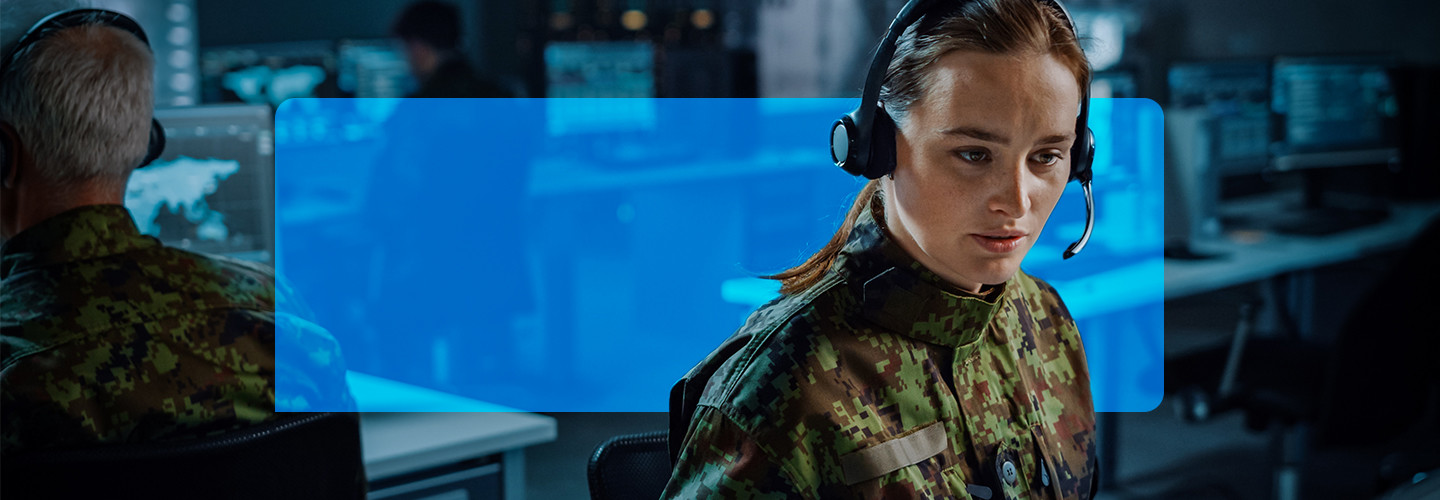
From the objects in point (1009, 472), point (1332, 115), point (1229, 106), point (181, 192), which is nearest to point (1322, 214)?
point (1332, 115)

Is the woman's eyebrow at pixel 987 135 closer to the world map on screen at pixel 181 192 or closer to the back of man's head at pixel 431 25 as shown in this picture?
the back of man's head at pixel 431 25

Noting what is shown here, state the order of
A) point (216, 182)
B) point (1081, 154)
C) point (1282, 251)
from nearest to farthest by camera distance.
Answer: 1. point (1081, 154)
2. point (216, 182)
3. point (1282, 251)

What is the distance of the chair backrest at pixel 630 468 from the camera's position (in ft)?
3.75

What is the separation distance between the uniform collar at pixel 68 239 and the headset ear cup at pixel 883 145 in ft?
3.15

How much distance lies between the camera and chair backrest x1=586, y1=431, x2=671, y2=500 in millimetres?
1143

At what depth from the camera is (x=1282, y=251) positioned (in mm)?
2793

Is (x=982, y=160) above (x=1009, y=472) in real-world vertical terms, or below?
above

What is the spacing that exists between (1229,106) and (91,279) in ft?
8.32

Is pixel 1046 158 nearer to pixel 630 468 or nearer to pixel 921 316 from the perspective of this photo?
pixel 921 316

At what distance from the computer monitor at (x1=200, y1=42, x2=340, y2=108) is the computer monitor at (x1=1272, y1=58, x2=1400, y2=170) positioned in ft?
7.62

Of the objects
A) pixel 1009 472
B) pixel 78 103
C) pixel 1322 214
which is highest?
pixel 78 103

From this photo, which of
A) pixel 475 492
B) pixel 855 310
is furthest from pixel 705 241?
pixel 855 310

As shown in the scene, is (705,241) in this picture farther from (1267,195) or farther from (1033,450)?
(1267,195)

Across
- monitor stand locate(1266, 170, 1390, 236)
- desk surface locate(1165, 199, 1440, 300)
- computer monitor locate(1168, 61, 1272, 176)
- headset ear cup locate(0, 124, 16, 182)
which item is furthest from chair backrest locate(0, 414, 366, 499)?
monitor stand locate(1266, 170, 1390, 236)
